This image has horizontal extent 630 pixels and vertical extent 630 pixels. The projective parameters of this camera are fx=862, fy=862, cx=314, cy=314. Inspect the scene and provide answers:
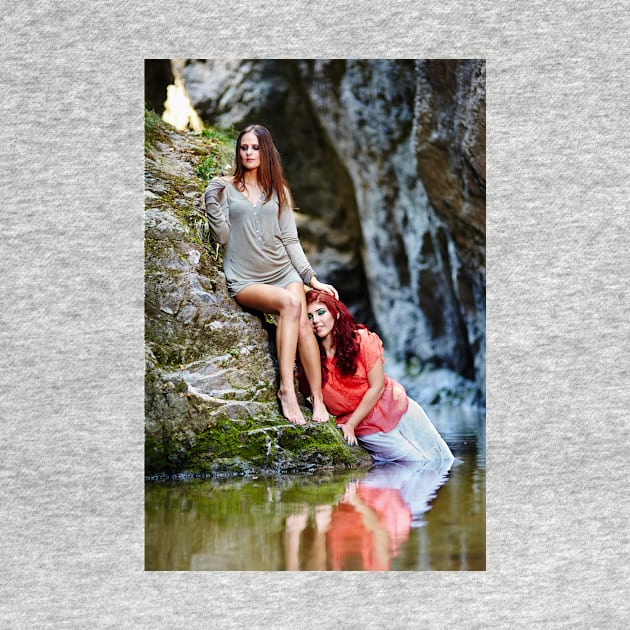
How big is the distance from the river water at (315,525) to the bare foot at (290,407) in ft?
0.77

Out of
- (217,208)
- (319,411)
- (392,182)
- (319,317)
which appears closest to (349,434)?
(319,411)

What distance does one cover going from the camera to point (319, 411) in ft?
9.12

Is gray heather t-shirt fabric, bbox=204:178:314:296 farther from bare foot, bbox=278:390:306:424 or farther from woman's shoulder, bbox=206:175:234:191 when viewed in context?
bare foot, bbox=278:390:306:424

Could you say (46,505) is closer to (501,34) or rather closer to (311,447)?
(311,447)

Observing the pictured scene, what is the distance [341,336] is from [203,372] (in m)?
0.48

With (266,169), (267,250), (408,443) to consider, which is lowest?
(408,443)

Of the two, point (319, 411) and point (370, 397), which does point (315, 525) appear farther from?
point (370, 397)

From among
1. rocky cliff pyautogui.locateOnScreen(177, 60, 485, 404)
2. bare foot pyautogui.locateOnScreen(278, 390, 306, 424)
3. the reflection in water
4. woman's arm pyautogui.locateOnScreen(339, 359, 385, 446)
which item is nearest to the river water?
the reflection in water

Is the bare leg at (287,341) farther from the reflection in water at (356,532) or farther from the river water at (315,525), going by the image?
the reflection in water at (356,532)

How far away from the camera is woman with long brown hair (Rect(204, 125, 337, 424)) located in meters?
2.76

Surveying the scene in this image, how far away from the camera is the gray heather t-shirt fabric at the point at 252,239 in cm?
278

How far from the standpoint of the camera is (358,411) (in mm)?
2879

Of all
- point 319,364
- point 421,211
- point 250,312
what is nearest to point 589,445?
point 319,364

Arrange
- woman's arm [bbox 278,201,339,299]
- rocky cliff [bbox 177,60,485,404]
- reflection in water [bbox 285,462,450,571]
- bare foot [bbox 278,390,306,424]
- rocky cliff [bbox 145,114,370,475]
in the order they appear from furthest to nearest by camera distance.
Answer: rocky cliff [bbox 177,60,485,404] → woman's arm [bbox 278,201,339,299] → bare foot [bbox 278,390,306,424] → rocky cliff [bbox 145,114,370,475] → reflection in water [bbox 285,462,450,571]
